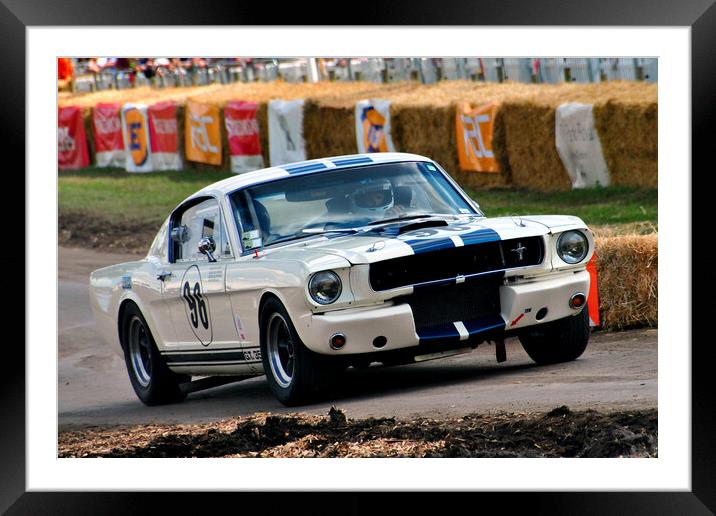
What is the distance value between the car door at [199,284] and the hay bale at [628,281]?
10.4ft

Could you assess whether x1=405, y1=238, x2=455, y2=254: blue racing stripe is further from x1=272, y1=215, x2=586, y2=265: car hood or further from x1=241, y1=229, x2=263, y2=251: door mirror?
x1=241, y1=229, x2=263, y2=251: door mirror

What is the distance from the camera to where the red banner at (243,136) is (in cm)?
2602

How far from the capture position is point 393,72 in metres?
24.6

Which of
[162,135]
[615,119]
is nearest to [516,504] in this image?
[615,119]

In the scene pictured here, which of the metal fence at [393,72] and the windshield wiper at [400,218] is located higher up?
the metal fence at [393,72]

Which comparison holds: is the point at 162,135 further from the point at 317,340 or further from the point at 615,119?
the point at 317,340

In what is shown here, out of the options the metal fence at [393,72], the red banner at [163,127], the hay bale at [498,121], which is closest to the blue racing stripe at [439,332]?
the metal fence at [393,72]

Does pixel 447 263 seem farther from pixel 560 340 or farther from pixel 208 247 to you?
pixel 208 247

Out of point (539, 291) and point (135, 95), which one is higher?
point (135, 95)

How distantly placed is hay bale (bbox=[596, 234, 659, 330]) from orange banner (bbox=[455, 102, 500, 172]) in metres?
9.06

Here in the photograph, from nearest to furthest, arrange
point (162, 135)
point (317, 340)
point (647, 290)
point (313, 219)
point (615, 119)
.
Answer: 1. point (317, 340)
2. point (313, 219)
3. point (647, 290)
4. point (615, 119)
5. point (162, 135)

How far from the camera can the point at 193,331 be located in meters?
9.07

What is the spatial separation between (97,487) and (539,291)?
291cm

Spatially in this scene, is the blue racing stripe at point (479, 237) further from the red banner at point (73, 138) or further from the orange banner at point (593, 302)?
the red banner at point (73, 138)
